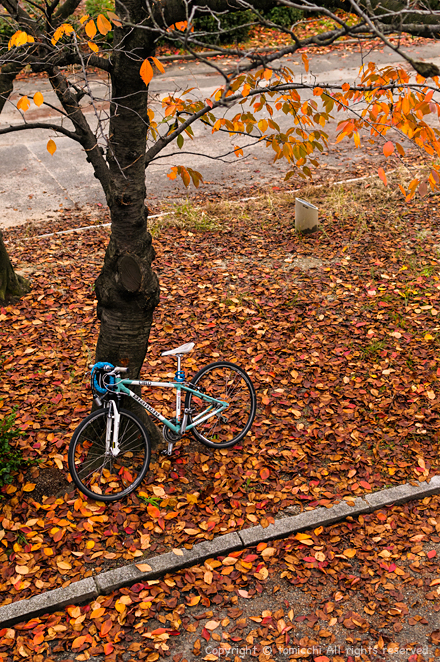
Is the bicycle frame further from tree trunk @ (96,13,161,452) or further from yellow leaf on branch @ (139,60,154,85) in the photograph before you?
yellow leaf on branch @ (139,60,154,85)

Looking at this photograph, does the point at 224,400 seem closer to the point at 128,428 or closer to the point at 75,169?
the point at 128,428

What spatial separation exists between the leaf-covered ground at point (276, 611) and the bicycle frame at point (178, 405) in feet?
3.67

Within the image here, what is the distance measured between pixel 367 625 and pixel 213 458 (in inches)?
74.2

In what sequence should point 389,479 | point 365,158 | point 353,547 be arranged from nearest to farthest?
point 353,547 < point 389,479 < point 365,158

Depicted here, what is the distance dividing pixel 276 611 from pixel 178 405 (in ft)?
5.68

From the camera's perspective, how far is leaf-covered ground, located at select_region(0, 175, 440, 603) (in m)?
4.44

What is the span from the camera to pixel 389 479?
15.9ft

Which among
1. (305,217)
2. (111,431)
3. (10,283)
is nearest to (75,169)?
(10,283)

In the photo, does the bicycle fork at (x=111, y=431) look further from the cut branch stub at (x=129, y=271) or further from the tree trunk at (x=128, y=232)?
the cut branch stub at (x=129, y=271)

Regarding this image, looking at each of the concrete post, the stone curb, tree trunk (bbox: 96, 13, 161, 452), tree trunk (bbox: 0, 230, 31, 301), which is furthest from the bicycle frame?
the concrete post

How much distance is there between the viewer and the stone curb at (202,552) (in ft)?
12.3

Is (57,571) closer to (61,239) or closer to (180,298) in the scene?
(180,298)

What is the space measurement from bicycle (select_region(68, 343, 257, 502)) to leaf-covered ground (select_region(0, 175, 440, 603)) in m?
0.17

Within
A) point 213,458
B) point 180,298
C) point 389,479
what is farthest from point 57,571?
point 180,298
